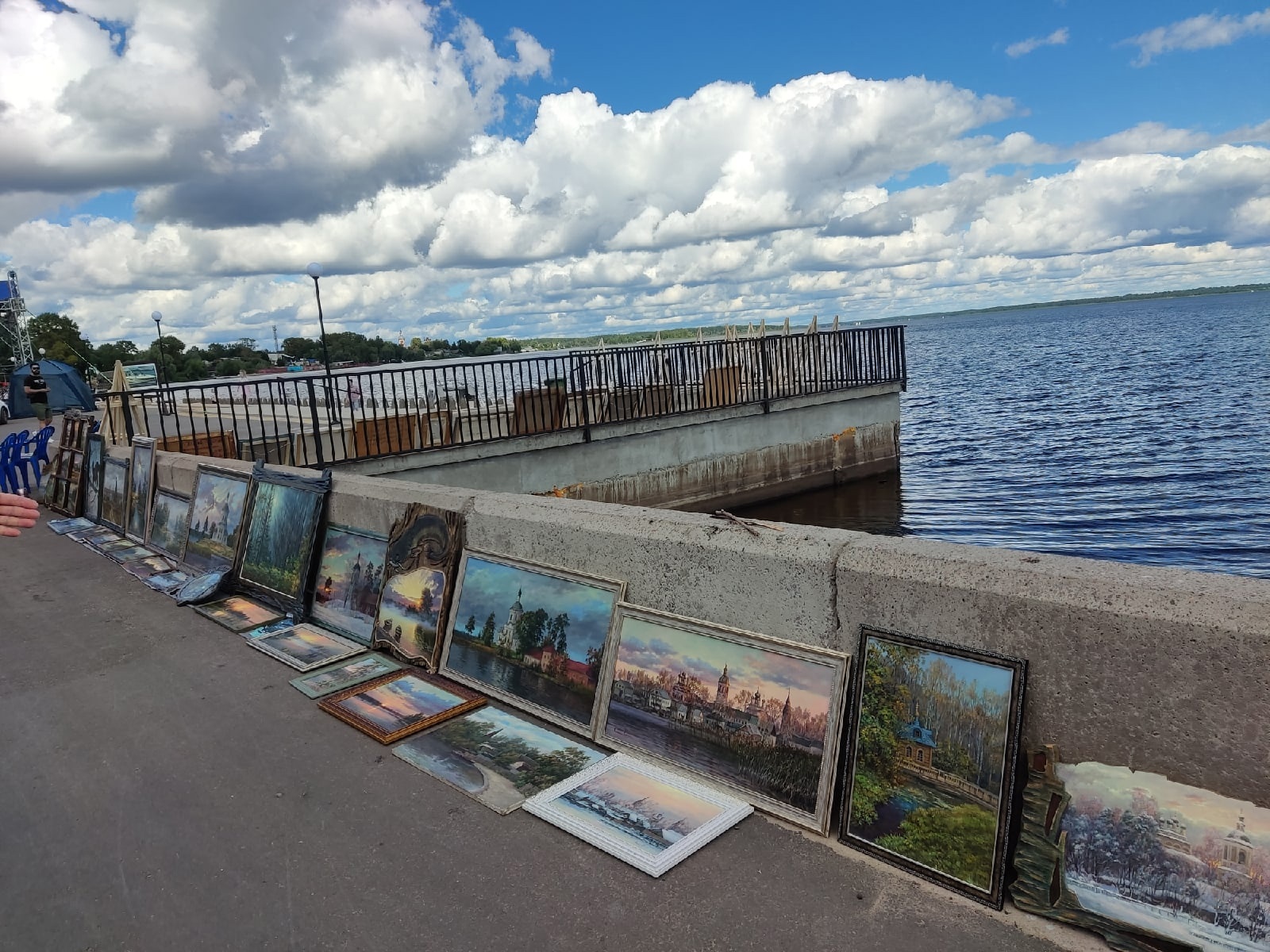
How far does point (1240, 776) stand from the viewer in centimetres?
269

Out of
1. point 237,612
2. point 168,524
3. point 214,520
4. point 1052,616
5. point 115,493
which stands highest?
point 1052,616

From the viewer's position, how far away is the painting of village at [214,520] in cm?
816

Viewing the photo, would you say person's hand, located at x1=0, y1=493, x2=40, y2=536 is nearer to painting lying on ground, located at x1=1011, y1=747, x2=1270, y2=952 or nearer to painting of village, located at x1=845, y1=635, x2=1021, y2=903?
painting of village, located at x1=845, y1=635, x2=1021, y2=903

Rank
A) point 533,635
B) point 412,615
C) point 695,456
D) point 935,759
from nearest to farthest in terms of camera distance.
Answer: point 935,759 < point 533,635 < point 412,615 < point 695,456

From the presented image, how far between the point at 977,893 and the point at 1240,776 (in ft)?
3.15

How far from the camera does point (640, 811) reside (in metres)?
3.77

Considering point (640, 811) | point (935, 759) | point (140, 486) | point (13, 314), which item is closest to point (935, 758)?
point (935, 759)

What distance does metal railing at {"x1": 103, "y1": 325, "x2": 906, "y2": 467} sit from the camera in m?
13.4

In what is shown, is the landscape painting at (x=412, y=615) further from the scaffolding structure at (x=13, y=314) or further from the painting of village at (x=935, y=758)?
the scaffolding structure at (x=13, y=314)

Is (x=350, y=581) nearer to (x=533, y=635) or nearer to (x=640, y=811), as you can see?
(x=533, y=635)

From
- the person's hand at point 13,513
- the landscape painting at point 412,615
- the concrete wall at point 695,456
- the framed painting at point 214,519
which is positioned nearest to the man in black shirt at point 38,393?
the concrete wall at point 695,456

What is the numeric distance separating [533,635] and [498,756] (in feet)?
2.58

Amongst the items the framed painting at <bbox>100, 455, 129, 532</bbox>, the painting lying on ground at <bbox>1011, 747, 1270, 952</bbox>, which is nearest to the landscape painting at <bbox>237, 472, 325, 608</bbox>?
the framed painting at <bbox>100, 455, 129, 532</bbox>

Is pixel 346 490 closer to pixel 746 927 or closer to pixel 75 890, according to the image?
pixel 75 890
